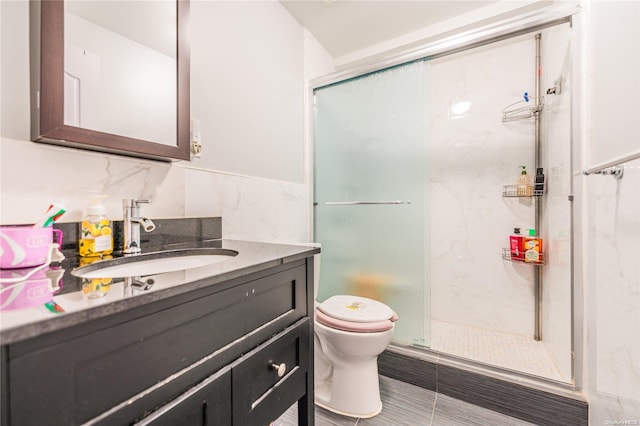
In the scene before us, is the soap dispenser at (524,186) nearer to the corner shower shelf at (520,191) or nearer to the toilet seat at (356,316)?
the corner shower shelf at (520,191)

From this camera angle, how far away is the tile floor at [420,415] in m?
1.27

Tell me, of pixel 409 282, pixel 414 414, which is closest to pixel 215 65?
pixel 409 282

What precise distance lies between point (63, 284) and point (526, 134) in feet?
7.95

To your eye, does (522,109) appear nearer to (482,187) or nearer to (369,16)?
(482,187)

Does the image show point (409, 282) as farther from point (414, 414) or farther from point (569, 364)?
point (569, 364)

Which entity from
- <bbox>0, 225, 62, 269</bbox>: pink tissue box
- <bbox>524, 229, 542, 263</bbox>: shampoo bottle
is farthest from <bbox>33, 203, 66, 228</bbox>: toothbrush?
<bbox>524, 229, 542, 263</bbox>: shampoo bottle

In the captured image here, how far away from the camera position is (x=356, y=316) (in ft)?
4.37

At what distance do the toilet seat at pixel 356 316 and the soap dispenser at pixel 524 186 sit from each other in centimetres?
123

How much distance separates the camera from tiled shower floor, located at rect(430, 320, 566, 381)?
146cm

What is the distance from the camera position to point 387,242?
1681 mm

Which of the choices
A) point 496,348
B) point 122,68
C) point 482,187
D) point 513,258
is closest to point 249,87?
point 122,68

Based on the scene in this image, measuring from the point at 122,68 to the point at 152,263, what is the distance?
625mm

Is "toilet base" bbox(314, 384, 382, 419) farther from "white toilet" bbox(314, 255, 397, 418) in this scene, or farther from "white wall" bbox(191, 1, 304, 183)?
"white wall" bbox(191, 1, 304, 183)

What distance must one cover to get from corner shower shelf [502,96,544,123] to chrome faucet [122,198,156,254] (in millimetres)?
2241
